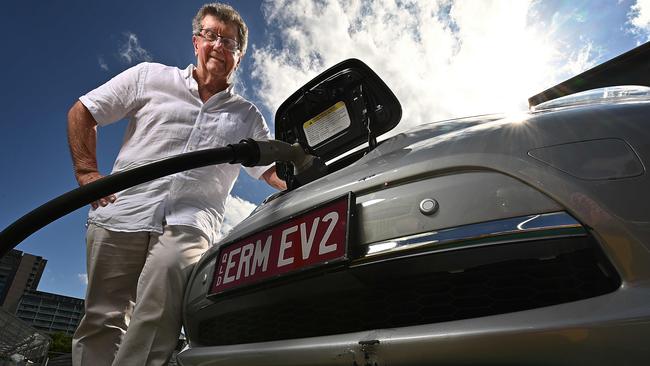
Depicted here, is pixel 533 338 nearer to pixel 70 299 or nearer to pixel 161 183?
pixel 161 183

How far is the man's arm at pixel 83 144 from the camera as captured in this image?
1821 mm

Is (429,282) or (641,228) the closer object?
(641,228)

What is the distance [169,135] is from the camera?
6.70 ft

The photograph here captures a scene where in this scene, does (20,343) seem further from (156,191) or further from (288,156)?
(288,156)

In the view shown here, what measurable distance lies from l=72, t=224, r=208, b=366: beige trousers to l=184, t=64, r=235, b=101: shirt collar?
765 millimetres

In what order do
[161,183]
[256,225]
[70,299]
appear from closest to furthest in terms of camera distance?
[256,225] < [161,183] < [70,299]

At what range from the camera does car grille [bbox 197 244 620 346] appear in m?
0.76

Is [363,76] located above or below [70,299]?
below

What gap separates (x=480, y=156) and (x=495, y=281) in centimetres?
26

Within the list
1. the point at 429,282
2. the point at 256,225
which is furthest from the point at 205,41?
the point at 429,282

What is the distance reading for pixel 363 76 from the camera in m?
1.53

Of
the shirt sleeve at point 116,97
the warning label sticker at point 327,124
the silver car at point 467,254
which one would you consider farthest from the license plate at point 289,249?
the shirt sleeve at point 116,97

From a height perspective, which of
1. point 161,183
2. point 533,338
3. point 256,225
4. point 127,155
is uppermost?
point 127,155

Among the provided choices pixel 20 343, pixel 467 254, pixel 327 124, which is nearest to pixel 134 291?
pixel 327 124
